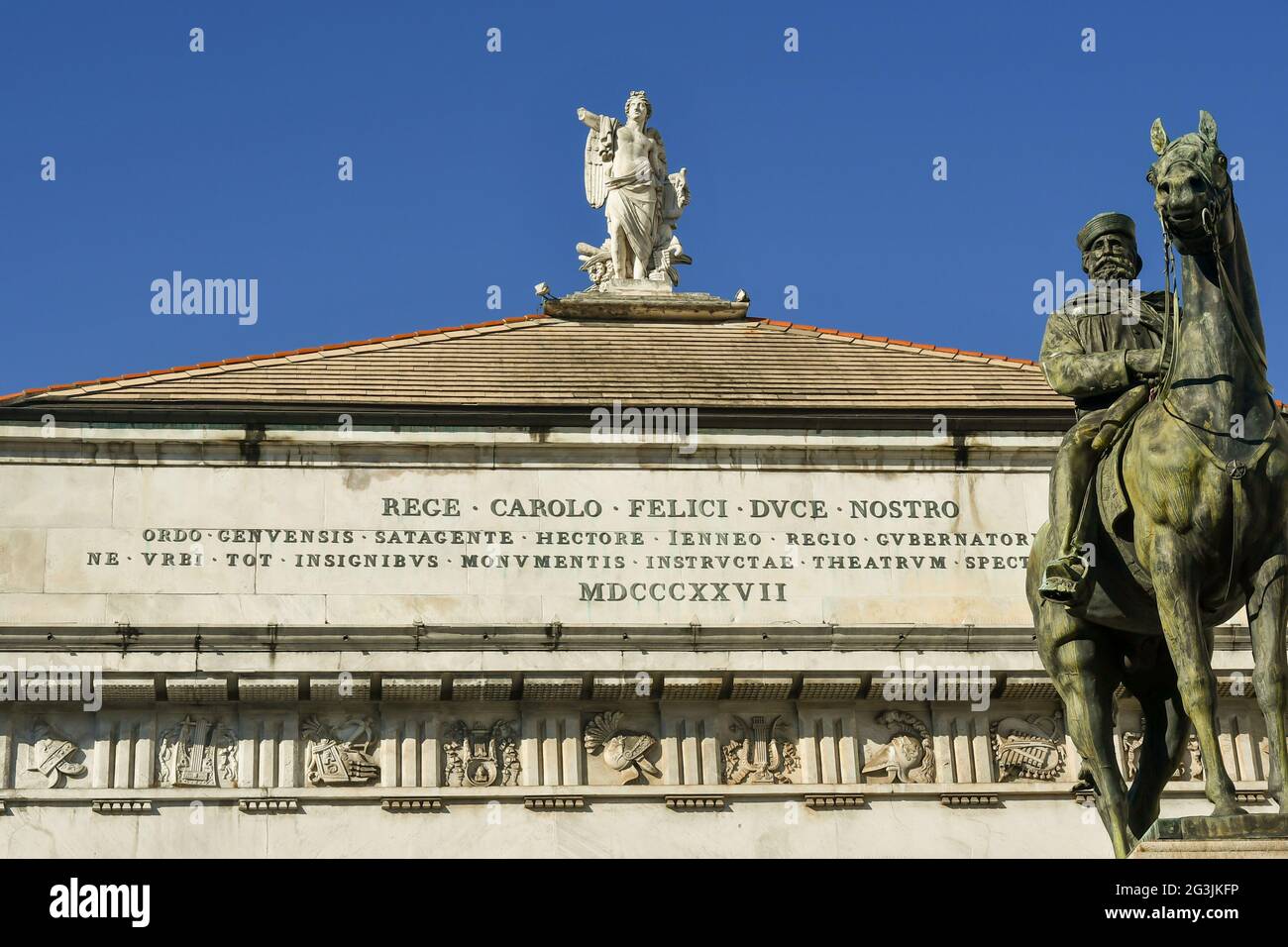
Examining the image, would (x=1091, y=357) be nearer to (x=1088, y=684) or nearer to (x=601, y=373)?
Result: (x=1088, y=684)

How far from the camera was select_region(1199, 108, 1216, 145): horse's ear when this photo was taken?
429 inches

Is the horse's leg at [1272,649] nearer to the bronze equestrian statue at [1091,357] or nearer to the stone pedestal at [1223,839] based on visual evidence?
the stone pedestal at [1223,839]

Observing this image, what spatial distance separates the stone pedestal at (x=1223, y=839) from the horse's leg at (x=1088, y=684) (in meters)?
1.54

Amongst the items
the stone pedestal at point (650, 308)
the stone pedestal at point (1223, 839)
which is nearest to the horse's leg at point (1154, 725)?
the stone pedestal at point (1223, 839)

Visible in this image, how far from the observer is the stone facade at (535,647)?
22078mm

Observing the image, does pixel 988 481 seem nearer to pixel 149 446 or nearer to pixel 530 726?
pixel 530 726

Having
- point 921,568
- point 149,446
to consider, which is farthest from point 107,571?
point 921,568

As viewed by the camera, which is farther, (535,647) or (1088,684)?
(535,647)

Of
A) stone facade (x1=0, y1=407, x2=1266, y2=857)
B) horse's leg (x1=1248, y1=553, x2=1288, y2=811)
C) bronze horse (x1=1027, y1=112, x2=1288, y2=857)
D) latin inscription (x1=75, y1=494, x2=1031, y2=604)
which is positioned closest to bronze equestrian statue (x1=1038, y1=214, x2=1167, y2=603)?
bronze horse (x1=1027, y1=112, x2=1288, y2=857)

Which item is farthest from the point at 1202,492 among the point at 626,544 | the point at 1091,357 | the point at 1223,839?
the point at 626,544

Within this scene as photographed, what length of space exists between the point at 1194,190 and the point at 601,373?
1497cm

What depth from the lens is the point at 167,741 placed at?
2217cm

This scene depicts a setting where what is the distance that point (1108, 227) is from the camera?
472 inches
